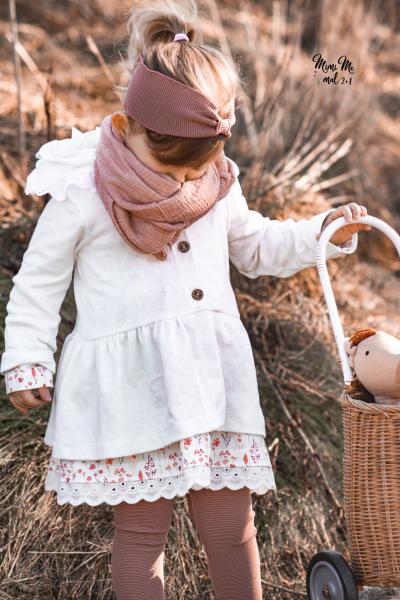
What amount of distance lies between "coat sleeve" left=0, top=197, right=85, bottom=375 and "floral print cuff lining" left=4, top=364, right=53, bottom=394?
0.02 meters

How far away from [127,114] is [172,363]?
2.08 feet

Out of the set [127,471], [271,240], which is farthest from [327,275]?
[127,471]

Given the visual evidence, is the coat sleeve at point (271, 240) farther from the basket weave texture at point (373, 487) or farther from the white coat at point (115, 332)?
the basket weave texture at point (373, 487)

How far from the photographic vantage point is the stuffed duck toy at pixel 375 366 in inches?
82.5

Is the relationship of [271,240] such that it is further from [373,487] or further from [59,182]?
[373,487]

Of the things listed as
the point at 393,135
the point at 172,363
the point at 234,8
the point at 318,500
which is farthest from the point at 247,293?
the point at 234,8

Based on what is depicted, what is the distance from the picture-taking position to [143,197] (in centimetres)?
214

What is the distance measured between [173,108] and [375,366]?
79 centimetres

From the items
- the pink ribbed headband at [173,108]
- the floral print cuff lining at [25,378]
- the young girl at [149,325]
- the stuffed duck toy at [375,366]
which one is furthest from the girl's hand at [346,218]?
the floral print cuff lining at [25,378]

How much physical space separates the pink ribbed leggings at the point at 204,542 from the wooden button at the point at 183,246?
653 mm

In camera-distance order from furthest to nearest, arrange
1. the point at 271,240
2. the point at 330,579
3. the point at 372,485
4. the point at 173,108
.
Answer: the point at 271,240 → the point at 330,579 → the point at 372,485 → the point at 173,108

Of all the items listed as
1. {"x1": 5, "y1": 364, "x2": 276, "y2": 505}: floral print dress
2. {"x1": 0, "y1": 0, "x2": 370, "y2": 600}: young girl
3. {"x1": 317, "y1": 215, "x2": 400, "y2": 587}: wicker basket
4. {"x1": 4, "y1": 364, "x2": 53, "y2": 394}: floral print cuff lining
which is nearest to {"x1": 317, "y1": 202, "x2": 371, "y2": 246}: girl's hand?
{"x1": 0, "y1": 0, "x2": 370, "y2": 600}: young girl

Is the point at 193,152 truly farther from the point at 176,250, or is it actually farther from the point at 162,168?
the point at 176,250

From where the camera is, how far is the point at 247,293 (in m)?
3.59
